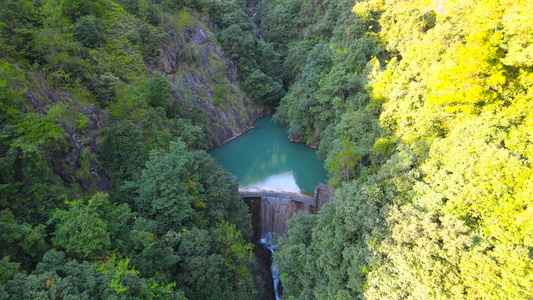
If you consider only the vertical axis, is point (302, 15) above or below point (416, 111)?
above

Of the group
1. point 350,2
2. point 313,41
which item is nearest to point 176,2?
point 313,41

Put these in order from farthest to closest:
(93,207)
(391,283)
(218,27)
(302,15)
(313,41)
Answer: (302,15)
(218,27)
(313,41)
(93,207)
(391,283)

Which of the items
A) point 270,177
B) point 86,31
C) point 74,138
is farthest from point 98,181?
point 270,177

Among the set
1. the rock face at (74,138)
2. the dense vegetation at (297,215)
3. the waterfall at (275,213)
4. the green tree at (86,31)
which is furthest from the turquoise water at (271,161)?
the green tree at (86,31)

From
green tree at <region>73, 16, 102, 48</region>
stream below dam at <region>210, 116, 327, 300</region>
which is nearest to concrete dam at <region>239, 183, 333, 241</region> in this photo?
stream below dam at <region>210, 116, 327, 300</region>

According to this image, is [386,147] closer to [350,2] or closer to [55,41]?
[55,41]

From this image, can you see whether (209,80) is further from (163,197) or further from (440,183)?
(440,183)

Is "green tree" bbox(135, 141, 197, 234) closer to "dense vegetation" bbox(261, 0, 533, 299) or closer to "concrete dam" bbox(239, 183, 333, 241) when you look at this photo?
A: "dense vegetation" bbox(261, 0, 533, 299)
